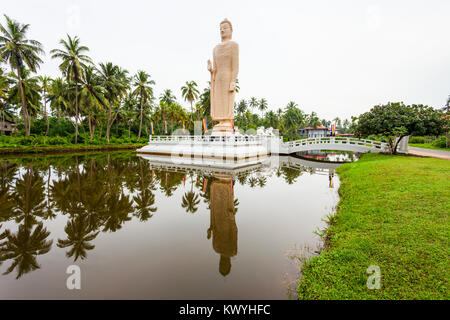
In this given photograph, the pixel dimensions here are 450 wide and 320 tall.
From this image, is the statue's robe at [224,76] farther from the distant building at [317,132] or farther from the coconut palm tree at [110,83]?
the distant building at [317,132]

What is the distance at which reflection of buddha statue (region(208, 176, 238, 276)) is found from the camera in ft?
11.2

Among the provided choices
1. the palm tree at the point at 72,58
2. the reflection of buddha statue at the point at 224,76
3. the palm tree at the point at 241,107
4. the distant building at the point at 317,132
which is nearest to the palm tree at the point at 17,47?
the palm tree at the point at 72,58

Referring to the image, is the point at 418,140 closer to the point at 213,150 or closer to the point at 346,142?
the point at 346,142

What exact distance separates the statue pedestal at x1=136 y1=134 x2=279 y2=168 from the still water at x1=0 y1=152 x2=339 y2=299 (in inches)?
232

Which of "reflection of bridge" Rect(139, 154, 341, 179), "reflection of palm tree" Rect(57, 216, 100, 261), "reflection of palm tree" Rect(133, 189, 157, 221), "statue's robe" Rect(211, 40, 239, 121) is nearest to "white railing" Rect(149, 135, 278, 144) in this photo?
"reflection of bridge" Rect(139, 154, 341, 179)

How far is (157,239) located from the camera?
158 inches

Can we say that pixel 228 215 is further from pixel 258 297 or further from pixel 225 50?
pixel 225 50

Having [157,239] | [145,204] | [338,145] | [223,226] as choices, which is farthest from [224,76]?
[157,239]

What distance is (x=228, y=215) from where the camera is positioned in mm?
5152

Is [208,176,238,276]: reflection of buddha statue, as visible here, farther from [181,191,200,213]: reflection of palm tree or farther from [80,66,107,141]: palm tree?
[80,66,107,141]: palm tree

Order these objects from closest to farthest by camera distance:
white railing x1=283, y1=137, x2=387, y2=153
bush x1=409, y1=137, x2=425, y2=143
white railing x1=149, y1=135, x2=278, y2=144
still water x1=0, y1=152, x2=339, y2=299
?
still water x1=0, y1=152, x2=339, y2=299, white railing x1=149, y1=135, x2=278, y2=144, white railing x1=283, y1=137, x2=387, y2=153, bush x1=409, y1=137, x2=425, y2=143

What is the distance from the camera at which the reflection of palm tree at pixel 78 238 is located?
352 cm
